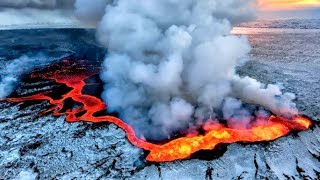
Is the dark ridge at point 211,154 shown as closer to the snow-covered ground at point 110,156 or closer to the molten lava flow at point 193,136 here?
the snow-covered ground at point 110,156

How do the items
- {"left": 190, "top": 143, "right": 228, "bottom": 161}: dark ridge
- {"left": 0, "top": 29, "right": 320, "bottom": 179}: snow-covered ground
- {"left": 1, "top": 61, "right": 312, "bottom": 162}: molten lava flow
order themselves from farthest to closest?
1. {"left": 1, "top": 61, "right": 312, "bottom": 162}: molten lava flow
2. {"left": 190, "top": 143, "right": 228, "bottom": 161}: dark ridge
3. {"left": 0, "top": 29, "right": 320, "bottom": 179}: snow-covered ground

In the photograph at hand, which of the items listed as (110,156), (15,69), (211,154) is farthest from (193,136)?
(15,69)

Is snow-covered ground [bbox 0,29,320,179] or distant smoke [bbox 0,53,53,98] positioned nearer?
snow-covered ground [bbox 0,29,320,179]

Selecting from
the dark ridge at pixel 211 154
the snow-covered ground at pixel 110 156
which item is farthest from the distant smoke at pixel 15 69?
the dark ridge at pixel 211 154

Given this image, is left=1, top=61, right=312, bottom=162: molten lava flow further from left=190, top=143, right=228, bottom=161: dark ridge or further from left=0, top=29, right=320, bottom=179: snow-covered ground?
left=0, top=29, right=320, bottom=179: snow-covered ground

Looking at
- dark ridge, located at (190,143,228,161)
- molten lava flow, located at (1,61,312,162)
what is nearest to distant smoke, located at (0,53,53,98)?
molten lava flow, located at (1,61,312,162)

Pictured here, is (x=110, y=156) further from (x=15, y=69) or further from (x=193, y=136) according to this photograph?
(x=15, y=69)

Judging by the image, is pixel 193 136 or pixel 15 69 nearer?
pixel 193 136

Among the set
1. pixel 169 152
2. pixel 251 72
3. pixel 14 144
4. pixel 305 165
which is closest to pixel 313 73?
pixel 251 72
